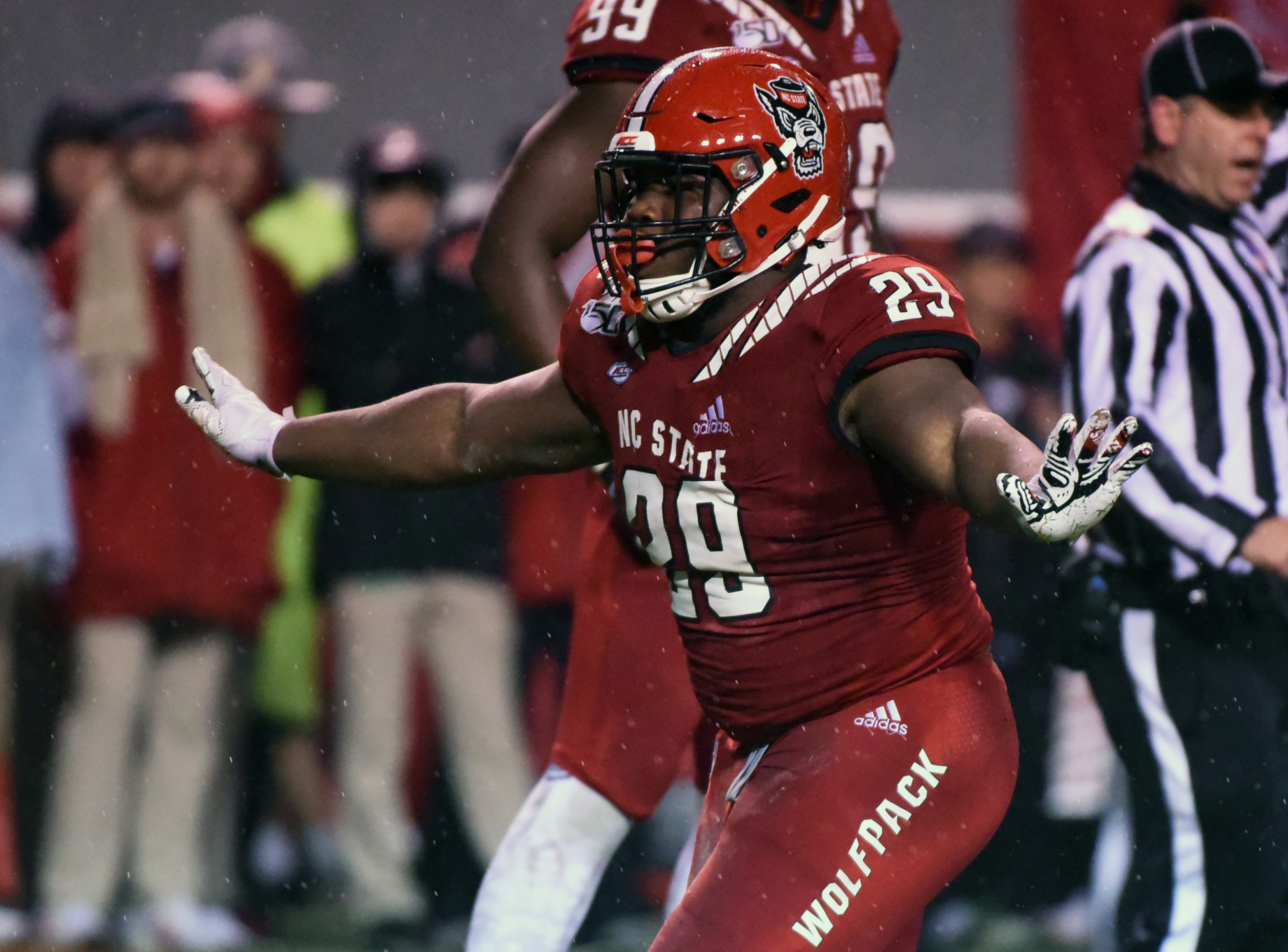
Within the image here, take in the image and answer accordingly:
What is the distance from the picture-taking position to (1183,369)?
3799mm

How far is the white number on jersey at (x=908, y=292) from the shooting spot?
231 cm

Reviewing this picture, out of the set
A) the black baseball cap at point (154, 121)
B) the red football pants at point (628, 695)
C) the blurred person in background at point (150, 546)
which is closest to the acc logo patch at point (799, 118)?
the red football pants at point (628, 695)

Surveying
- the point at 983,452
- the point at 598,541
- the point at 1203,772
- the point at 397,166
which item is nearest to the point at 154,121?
the point at 397,166

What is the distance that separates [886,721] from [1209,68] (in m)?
2.02

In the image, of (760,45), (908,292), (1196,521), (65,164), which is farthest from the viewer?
(65,164)

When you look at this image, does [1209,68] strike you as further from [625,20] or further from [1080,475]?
[1080,475]

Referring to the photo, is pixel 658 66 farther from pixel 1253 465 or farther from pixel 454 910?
pixel 454 910

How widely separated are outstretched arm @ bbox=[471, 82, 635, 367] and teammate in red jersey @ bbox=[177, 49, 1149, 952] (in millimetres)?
517

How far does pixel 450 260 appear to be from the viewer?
4.88m

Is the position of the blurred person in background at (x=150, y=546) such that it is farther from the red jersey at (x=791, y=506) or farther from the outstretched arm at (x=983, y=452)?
the outstretched arm at (x=983, y=452)

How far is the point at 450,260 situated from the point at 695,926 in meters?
2.82

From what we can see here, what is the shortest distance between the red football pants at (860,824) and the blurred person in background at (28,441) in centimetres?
270

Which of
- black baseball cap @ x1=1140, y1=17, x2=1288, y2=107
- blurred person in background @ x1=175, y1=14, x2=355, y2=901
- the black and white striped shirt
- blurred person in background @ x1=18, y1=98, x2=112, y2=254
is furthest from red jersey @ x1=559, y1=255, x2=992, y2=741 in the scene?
blurred person in background @ x1=18, y1=98, x2=112, y2=254

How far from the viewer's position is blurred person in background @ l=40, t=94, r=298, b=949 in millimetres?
4695
